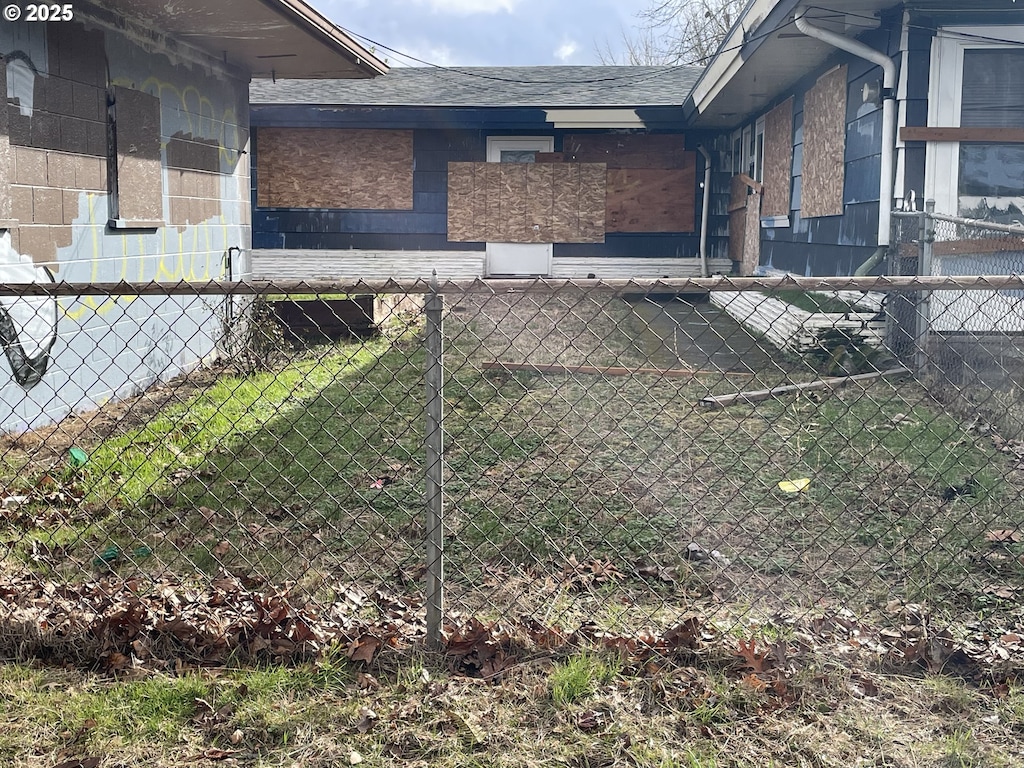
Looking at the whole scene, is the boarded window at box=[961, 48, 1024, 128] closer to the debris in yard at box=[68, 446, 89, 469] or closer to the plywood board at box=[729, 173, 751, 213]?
the plywood board at box=[729, 173, 751, 213]

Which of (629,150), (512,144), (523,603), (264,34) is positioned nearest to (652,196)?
(629,150)

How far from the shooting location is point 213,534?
14.8 ft

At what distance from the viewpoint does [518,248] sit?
59.0 feet

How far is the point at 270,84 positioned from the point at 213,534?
15585 millimetres

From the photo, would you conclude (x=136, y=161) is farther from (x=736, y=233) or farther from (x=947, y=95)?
(x=736, y=233)

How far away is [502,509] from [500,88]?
14.5 m

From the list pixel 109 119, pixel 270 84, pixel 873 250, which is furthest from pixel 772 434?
pixel 270 84

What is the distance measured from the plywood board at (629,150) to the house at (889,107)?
18.2 feet

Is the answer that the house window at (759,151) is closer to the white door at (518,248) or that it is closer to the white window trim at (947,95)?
the white door at (518,248)

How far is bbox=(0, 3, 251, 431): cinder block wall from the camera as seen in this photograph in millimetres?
6301

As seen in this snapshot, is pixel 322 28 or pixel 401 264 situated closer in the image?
pixel 322 28

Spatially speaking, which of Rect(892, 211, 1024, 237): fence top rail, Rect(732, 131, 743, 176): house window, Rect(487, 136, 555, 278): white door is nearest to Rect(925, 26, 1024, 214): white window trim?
Rect(892, 211, 1024, 237): fence top rail

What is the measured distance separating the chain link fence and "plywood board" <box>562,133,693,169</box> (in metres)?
10.3

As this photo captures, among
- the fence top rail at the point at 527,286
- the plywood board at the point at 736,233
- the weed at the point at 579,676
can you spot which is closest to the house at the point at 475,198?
the plywood board at the point at 736,233
